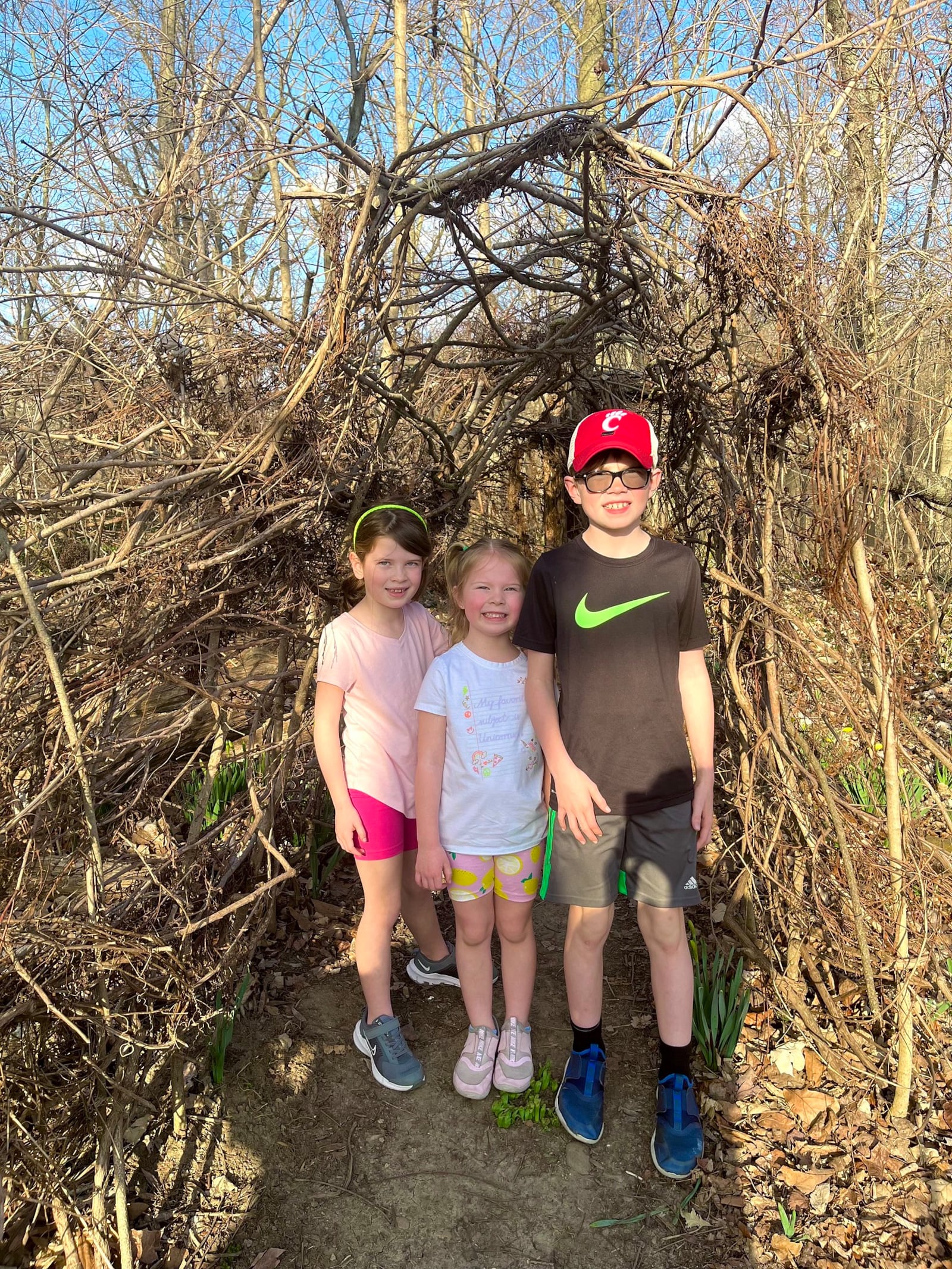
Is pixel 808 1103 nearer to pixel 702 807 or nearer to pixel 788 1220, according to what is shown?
pixel 788 1220

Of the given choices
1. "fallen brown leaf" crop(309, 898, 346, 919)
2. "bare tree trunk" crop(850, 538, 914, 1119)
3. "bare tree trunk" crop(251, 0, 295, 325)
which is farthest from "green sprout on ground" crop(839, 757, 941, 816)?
"bare tree trunk" crop(251, 0, 295, 325)

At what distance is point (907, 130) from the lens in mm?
4961

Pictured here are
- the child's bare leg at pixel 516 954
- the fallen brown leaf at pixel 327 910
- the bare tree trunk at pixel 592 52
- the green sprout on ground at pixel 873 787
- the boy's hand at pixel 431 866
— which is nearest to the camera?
the boy's hand at pixel 431 866

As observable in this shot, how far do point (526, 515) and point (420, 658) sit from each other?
203 centimetres

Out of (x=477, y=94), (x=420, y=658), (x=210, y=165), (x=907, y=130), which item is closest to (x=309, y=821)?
(x=420, y=658)

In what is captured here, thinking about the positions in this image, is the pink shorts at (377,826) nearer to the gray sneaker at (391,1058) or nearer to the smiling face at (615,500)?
the gray sneaker at (391,1058)

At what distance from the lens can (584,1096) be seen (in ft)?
7.71

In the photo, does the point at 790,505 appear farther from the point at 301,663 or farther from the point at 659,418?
the point at 301,663

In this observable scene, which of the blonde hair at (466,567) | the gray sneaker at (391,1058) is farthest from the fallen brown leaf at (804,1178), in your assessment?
the blonde hair at (466,567)

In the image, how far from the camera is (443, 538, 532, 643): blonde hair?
228cm

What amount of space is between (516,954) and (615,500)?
1379mm

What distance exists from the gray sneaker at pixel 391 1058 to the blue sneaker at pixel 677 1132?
0.74 meters

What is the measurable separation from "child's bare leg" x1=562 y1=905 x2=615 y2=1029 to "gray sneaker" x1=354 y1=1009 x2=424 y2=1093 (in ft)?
1.85

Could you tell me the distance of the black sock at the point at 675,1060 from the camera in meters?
2.28
